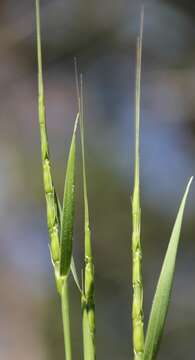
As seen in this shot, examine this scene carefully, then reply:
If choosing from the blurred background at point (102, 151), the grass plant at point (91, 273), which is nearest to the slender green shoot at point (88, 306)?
the grass plant at point (91, 273)

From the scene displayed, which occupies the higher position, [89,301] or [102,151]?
[89,301]

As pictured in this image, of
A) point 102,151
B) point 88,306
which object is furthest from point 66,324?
point 102,151

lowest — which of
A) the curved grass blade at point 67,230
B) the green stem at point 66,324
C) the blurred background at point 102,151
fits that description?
the blurred background at point 102,151

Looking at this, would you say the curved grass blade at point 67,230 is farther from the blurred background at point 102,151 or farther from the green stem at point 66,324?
the blurred background at point 102,151

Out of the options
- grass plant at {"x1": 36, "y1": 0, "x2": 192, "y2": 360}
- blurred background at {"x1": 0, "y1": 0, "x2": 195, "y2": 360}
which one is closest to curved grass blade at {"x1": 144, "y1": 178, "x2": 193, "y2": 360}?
grass plant at {"x1": 36, "y1": 0, "x2": 192, "y2": 360}

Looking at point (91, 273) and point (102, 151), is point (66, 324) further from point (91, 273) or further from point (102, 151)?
point (102, 151)

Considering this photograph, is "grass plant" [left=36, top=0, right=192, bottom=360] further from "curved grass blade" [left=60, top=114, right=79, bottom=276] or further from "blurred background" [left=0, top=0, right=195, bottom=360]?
"blurred background" [left=0, top=0, right=195, bottom=360]

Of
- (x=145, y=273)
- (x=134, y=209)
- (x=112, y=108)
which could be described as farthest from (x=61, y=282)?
(x=112, y=108)

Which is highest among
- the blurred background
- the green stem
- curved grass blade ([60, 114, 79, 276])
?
curved grass blade ([60, 114, 79, 276])

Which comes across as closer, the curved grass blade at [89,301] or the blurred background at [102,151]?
the curved grass blade at [89,301]

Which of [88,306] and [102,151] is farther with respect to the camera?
[102,151]
